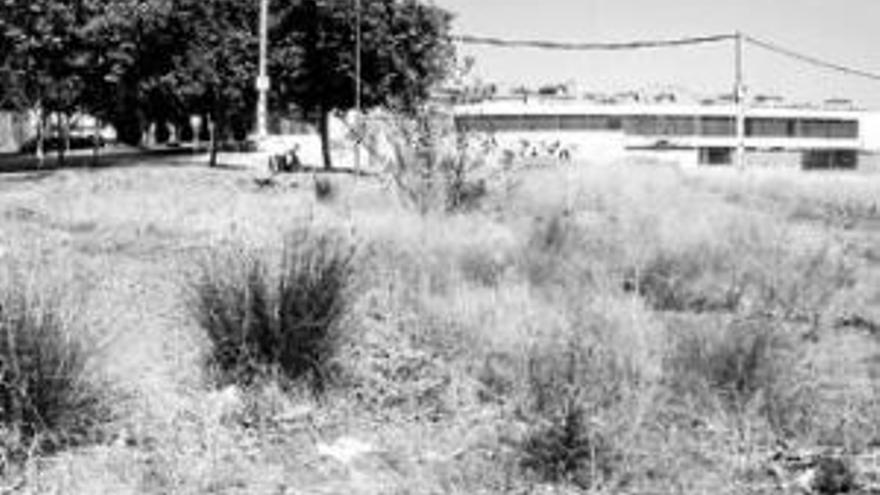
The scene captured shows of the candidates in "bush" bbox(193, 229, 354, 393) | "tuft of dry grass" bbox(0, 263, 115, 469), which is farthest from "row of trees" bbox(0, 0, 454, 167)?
"tuft of dry grass" bbox(0, 263, 115, 469)

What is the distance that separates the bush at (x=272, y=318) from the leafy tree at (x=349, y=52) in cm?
3468

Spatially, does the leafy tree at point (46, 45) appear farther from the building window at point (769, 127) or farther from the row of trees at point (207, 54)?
the building window at point (769, 127)

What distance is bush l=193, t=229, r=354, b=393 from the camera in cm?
740

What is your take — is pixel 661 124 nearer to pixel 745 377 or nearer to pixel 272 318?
pixel 745 377

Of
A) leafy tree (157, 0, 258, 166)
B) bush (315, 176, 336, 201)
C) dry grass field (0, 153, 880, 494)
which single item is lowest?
dry grass field (0, 153, 880, 494)

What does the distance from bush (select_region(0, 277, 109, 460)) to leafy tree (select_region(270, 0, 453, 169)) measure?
117 feet

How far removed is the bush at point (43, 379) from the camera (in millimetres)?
6309

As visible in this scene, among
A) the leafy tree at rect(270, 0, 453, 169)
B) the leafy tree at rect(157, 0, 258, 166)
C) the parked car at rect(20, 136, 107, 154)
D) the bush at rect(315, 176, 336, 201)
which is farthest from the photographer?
the parked car at rect(20, 136, 107, 154)

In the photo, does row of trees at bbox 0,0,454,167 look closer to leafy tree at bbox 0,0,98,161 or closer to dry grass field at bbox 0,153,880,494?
leafy tree at bbox 0,0,98,161

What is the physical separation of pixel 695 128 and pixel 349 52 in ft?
258

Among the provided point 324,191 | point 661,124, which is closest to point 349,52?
point 324,191

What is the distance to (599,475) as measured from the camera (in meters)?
5.90

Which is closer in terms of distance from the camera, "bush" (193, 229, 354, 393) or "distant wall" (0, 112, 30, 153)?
"bush" (193, 229, 354, 393)

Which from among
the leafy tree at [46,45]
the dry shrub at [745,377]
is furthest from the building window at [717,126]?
the dry shrub at [745,377]
